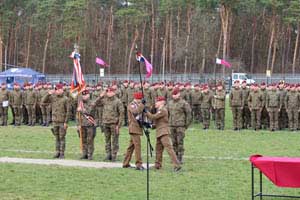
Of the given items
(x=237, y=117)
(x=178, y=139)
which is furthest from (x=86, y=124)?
(x=237, y=117)

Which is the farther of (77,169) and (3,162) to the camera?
(3,162)

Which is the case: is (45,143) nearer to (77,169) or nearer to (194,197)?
(77,169)

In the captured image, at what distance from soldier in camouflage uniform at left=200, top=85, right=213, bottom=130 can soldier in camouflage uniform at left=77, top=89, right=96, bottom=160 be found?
410 inches

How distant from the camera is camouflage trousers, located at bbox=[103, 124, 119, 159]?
18.0 meters

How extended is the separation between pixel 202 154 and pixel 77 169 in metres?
4.59

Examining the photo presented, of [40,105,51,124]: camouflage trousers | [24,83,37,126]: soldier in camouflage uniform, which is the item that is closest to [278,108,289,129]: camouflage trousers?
[40,105,51,124]: camouflage trousers

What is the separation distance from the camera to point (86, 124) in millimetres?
18391

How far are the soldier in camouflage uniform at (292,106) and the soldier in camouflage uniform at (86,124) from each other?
11.1 metres

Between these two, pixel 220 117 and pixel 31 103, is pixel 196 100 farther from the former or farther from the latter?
pixel 31 103

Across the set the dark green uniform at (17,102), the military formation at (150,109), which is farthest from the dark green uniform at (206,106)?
the dark green uniform at (17,102)

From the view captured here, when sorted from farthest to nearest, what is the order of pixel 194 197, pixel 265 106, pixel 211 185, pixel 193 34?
pixel 193 34 → pixel 265 106 → pixel 211 185 → pixel 194 197

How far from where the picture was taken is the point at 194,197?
506 inches

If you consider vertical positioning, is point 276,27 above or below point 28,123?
above

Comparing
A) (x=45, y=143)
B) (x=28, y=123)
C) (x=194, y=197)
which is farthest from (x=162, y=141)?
(x=28, y=123)
